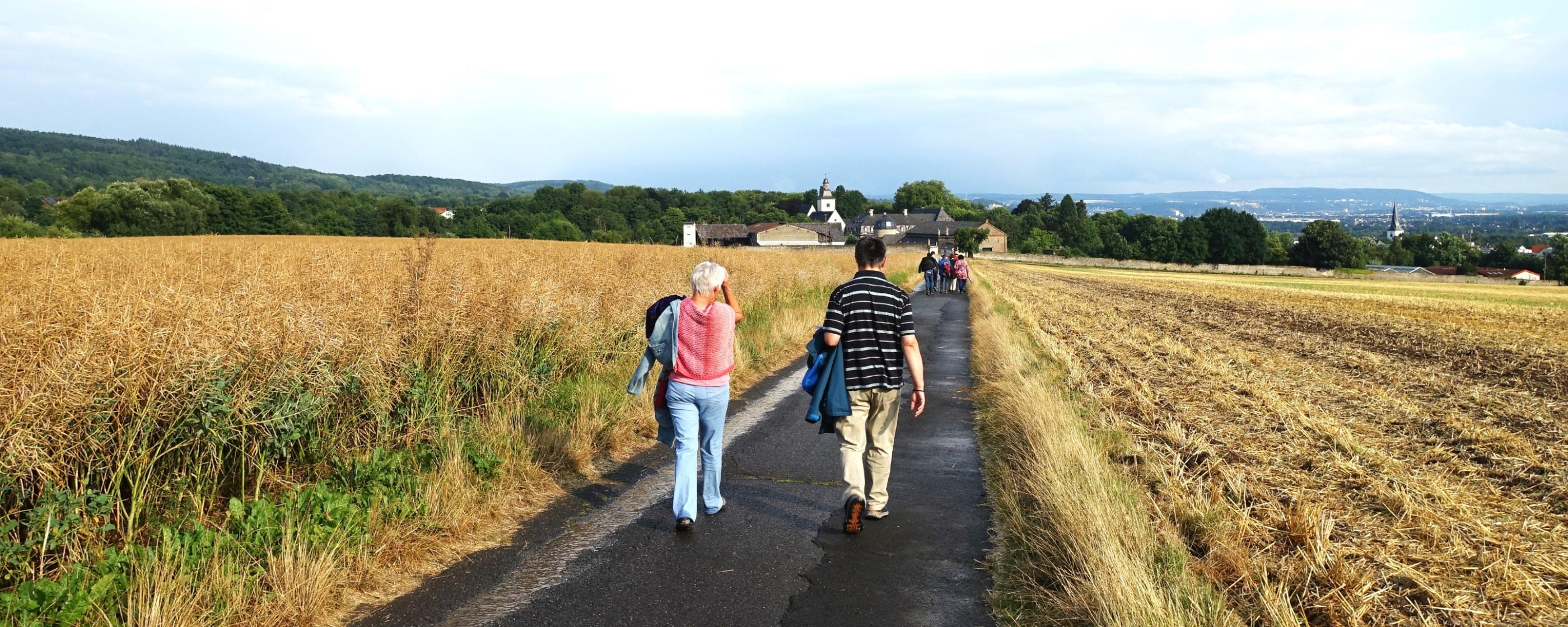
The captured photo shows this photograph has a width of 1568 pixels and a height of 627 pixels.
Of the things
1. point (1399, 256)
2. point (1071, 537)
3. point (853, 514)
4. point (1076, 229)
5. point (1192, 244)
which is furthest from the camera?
point (1076, 229)

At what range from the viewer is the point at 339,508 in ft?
16.8

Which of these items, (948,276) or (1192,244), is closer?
(948,276)

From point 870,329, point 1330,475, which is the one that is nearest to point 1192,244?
point 1330,475

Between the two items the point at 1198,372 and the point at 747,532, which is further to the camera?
the point at 1198,372

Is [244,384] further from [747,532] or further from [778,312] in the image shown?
[778,312]

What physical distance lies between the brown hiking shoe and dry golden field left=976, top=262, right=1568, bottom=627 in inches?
38.5

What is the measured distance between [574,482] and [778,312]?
1229 cm

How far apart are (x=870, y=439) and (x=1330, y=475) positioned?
384cm

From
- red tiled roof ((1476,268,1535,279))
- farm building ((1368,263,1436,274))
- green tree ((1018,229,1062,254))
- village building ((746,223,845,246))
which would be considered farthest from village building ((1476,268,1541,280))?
village building ((746,223,845,246))

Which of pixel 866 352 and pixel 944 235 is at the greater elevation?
pixel 944 235

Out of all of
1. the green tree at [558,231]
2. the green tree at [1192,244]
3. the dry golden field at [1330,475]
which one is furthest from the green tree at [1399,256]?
the dry golden field at [1330,475]

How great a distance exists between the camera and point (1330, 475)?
23.0 feet

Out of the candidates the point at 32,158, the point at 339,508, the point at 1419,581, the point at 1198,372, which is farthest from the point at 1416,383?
the point at 32,158

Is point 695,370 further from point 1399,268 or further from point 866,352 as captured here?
point 1399,268
